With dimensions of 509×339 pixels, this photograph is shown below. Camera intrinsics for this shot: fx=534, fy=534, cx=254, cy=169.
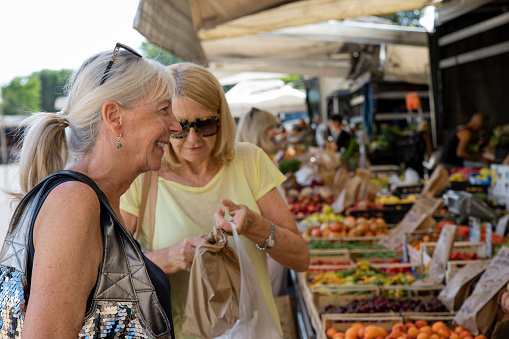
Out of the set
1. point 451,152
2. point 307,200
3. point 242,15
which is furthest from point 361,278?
point 451,152

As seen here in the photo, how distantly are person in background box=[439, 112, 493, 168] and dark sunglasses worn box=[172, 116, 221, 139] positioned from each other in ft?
21.5

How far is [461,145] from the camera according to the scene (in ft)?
26.2

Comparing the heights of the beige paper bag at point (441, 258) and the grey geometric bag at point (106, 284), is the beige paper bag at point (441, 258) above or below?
below

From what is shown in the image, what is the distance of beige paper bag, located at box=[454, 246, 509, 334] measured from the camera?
270cm

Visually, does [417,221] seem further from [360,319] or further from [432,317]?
[360,319]

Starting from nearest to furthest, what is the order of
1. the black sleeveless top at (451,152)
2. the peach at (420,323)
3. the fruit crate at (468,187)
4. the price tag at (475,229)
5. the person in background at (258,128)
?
1. the peach at (420,323)
2. the price tag at (475,229)
3. the person in background at (258,128)
4. the fruit crate at (468,187)
5. the black sleeveless top at (451,152)

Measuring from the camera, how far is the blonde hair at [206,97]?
6.73 ft

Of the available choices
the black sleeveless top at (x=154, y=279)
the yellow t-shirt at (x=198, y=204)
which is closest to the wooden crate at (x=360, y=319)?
the yellow t-shirt at (x=198, y=204)

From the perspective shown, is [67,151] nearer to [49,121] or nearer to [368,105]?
[49,121]

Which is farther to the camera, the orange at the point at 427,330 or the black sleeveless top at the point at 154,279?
the orange at the point at 427,330

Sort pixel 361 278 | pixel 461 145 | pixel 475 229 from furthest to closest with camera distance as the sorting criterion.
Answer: pixel 461 145, pixel 475 229, pixel 361 278

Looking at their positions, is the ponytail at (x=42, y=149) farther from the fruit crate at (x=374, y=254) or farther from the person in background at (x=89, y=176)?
the fruit crate at (x=374, y=254)

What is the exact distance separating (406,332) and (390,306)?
298mm

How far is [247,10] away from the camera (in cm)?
454
